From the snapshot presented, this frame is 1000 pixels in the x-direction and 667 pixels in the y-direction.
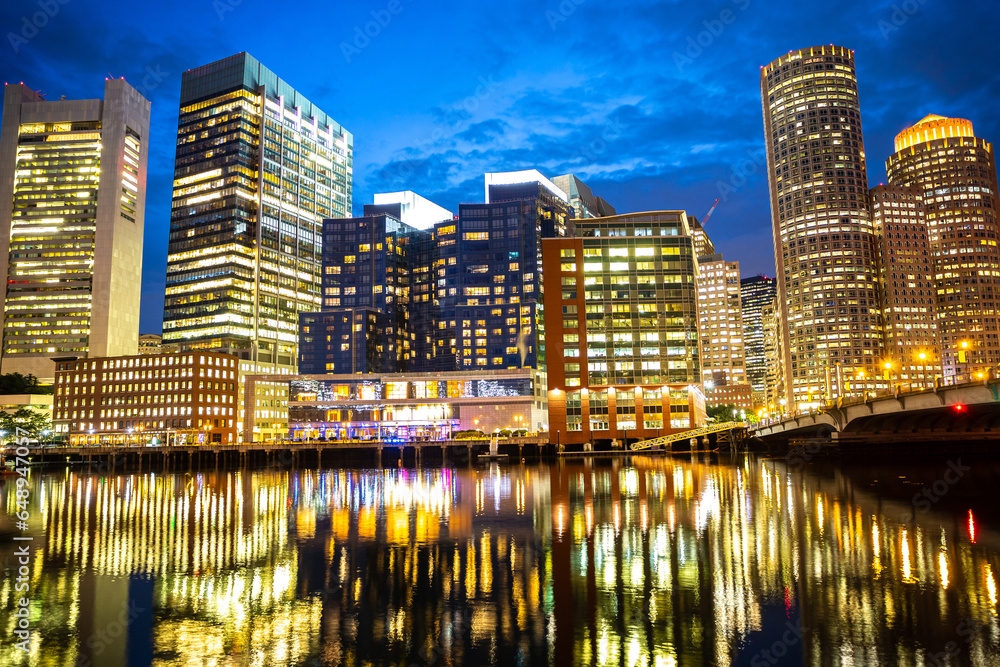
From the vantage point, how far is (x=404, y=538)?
35.0 m

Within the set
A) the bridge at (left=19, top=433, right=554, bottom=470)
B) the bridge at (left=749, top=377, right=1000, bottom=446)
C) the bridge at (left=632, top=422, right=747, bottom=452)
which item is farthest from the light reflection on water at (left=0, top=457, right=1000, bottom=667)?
the bridge at (left=19, top=433, right=554, bottom=470)

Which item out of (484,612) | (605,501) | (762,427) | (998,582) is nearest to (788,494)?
(605,501)

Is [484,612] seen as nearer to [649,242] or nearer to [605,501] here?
[605,501]

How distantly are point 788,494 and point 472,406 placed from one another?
5836 inches

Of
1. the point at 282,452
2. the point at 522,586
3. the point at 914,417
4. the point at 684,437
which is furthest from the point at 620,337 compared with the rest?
the point at 522,586

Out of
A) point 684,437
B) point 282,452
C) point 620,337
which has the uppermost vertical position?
point 620,337

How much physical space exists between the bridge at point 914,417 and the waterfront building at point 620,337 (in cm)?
2256

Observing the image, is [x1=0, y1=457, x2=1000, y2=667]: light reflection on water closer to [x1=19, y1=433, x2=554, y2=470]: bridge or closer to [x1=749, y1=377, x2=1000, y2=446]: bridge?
[x1=749, y1=377, x2=1000, y2=446]: bridge

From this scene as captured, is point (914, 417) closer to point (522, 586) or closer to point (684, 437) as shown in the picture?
point (684, 437)

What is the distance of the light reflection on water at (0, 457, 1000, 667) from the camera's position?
57.4ft

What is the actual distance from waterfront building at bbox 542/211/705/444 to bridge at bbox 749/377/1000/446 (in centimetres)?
2256

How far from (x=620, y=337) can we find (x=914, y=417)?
6237cm

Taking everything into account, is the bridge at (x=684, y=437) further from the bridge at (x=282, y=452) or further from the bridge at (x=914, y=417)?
the bridge at (x=282, y=452)

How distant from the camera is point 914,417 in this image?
3484 inches
